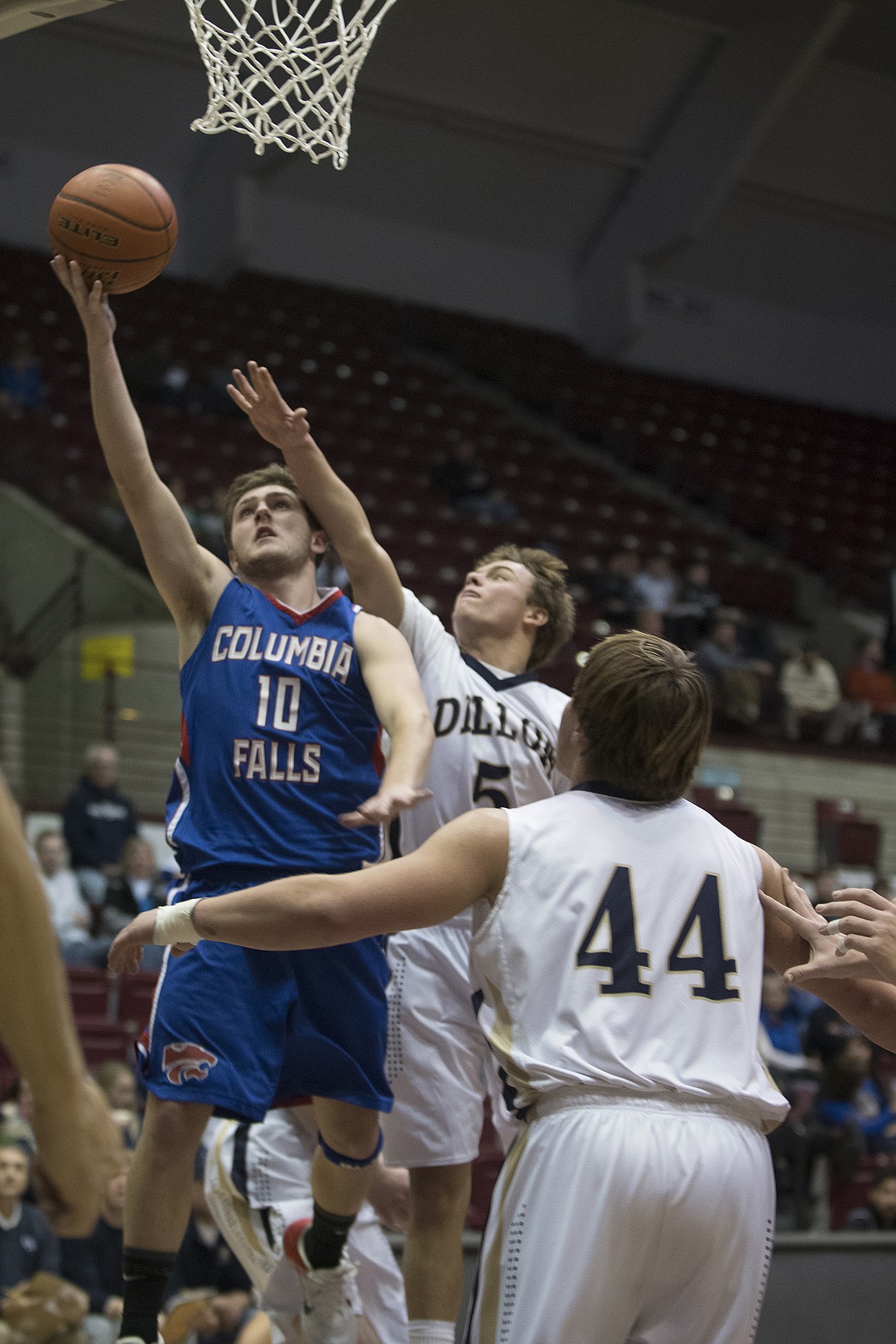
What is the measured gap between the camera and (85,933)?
975cm

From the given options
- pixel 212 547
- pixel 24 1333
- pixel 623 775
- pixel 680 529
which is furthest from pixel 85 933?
Answer: pixel 680 529

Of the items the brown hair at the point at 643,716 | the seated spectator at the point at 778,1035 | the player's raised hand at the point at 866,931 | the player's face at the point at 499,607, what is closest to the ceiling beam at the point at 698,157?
the seated spectator at the point at 778,1035

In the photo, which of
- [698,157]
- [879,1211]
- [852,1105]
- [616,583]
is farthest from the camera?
[698,157]

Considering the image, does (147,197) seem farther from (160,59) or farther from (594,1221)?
(160,59)

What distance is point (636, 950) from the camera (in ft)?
9.33

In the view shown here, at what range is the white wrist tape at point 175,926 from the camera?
2.90 metres

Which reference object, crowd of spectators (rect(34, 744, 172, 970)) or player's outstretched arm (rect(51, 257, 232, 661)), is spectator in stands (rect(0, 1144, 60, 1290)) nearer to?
crowd of spectators (rect(34, 744, 172, 970))

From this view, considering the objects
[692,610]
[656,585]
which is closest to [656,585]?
[656,585]

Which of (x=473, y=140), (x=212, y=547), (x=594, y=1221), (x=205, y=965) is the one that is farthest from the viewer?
(x=473, y=140)

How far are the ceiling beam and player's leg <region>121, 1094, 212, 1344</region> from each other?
1655 centimetres

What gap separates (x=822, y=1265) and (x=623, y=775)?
3.18 metres

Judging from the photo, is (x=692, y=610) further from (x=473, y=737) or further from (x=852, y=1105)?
(x=473, y=737)

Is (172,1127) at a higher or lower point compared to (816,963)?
lower

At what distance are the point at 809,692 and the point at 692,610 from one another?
1.46 metres
